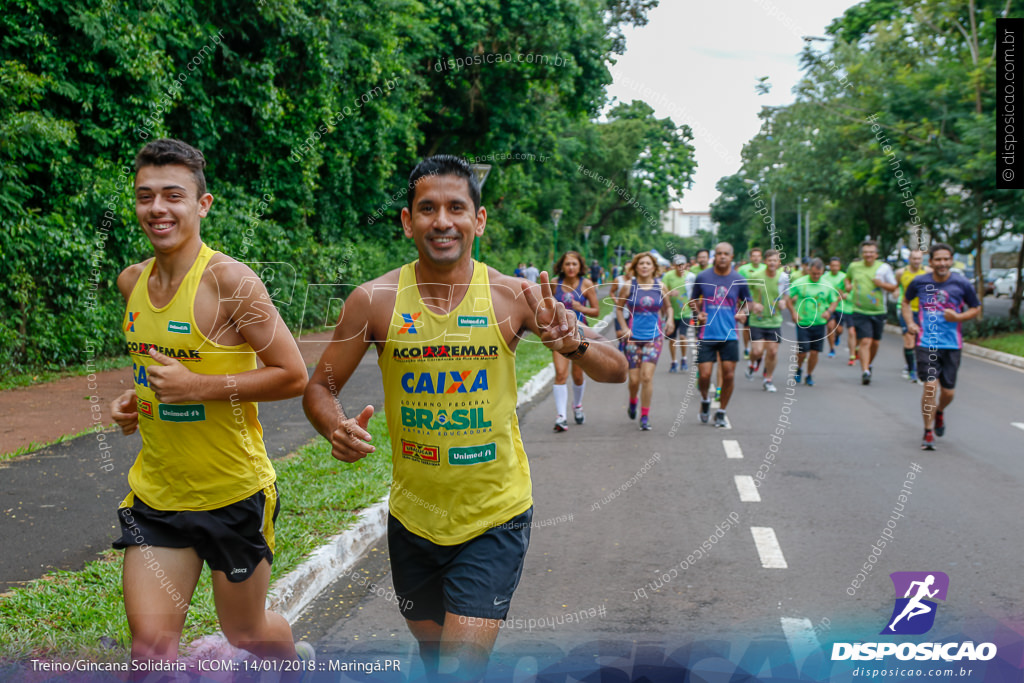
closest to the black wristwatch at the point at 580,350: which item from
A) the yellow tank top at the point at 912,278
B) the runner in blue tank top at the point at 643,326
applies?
the runner in blue tank top at the point at 643,326

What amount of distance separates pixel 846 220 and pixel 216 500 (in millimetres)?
33266

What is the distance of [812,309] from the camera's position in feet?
45.6

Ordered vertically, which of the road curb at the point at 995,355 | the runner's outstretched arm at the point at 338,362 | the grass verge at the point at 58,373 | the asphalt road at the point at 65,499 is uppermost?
the runner's outstretched arm at the point at 338,362

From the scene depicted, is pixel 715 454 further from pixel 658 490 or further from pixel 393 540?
pixel 393 540

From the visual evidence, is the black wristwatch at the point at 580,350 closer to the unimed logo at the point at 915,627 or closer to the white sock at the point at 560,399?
the unimed logo at the point at 915,627

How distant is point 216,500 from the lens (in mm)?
2885

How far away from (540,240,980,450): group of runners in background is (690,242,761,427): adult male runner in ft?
0.04

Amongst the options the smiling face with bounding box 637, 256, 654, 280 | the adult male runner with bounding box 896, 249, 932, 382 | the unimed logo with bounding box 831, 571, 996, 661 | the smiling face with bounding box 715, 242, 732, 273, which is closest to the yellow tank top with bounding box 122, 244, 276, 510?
the unimed logo with bounding box 831, 571, 996, 661

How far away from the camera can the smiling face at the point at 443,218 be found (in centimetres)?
271

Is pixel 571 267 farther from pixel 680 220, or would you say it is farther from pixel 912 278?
pixel 680 220

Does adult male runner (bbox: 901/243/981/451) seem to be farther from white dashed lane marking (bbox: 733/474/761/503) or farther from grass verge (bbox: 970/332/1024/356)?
grass verge (bbox: 970/332/1024/356)

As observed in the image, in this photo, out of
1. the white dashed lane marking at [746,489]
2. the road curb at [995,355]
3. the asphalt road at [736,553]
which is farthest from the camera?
the road curb at [995,355]

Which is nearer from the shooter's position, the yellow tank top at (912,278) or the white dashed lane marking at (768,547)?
the white dashed lane marking at (768,547)

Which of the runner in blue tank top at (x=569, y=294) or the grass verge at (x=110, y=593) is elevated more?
the runner in blue tank top at (x=569, y=294)
